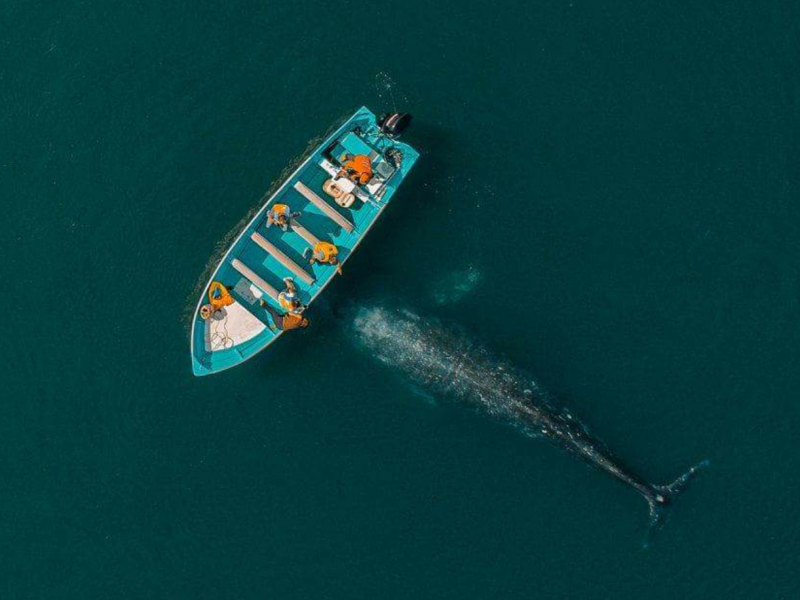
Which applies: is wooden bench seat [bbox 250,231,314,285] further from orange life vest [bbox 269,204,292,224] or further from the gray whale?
the gray whale

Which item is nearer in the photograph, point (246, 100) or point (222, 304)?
point (222, 304)

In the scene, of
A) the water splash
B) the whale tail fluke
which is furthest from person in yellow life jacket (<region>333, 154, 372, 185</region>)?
the whale tail fluke

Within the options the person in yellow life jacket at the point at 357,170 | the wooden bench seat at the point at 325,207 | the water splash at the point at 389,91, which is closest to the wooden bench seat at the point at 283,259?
the wooden bench seat at the point at 325,207

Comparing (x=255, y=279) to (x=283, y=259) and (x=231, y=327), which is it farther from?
(x=231, y=327)

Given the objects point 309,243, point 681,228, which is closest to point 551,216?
point 681,228

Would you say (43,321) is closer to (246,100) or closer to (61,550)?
(61,550)

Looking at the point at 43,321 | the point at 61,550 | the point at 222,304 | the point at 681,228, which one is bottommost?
the point at 61,550
